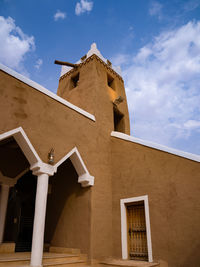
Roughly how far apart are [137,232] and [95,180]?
1909mm

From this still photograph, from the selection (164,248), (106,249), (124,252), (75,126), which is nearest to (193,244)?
(164,248)

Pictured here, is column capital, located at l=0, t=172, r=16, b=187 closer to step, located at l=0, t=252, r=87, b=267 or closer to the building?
the building

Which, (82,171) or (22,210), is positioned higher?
(82,171)

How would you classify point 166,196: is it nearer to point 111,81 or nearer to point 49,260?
point 49,260

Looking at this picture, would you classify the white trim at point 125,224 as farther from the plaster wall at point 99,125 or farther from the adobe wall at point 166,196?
the plaster wall at point 99,125

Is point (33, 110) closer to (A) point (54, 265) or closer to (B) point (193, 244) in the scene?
(A) point (54, 265)

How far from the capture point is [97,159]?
263 inches

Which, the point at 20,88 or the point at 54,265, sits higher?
the point at 20,88

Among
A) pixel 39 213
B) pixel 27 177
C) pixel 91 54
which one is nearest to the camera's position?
pixel 39 213

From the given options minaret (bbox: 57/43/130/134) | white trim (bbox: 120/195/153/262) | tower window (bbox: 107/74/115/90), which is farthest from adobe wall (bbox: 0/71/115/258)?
tower window (bbox: 107/74/115/90)

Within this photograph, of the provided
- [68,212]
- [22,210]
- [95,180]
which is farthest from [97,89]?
[22,210]

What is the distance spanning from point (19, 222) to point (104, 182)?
14.8ft

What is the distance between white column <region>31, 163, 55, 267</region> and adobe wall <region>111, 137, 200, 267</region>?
2499 mm

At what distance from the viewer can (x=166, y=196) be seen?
17.6 feet
